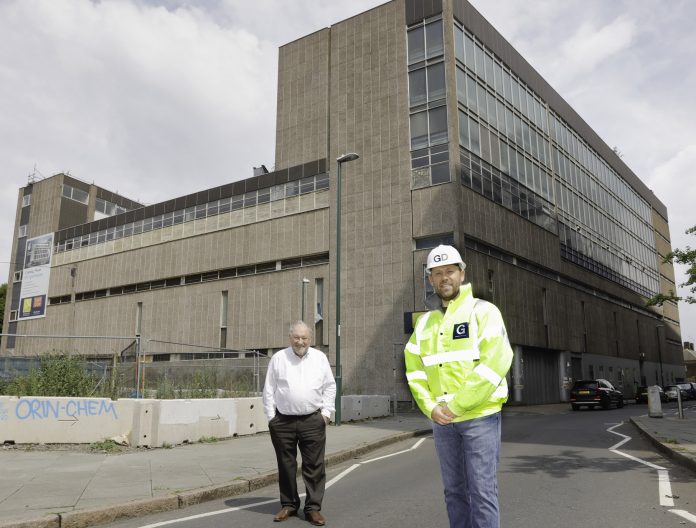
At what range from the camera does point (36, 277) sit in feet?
173

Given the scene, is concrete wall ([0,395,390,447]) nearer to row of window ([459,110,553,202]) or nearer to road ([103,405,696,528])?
road ([103,405,696,528])

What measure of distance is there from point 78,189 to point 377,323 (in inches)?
1562

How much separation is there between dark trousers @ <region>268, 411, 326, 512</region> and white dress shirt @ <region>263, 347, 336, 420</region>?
116 mm

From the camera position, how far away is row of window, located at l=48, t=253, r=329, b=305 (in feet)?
116

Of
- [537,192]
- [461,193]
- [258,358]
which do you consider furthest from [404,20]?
[258,358]

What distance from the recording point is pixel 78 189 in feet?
184

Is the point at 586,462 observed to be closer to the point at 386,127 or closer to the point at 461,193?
the point at 461,193

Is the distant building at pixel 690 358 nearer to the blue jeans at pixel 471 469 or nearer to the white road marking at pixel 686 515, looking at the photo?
the white road marking at pixel 686 515

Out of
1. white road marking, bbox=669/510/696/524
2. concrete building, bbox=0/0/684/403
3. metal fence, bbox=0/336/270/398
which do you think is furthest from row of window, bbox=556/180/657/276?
white road marking, bbox=669/510/696/524

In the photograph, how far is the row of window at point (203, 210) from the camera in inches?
1411

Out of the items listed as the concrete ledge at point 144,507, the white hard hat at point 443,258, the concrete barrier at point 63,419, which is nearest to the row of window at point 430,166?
the concrete barrier at point 63,419

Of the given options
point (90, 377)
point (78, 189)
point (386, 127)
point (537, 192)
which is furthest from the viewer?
point (78, 189)

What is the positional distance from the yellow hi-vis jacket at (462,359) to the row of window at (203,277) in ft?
99.6

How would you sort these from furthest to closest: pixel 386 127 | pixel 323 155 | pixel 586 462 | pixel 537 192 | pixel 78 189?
pixel 78 189, pixel 537 192, pixel 323 155, pixel 386 127, pixel 586 462
